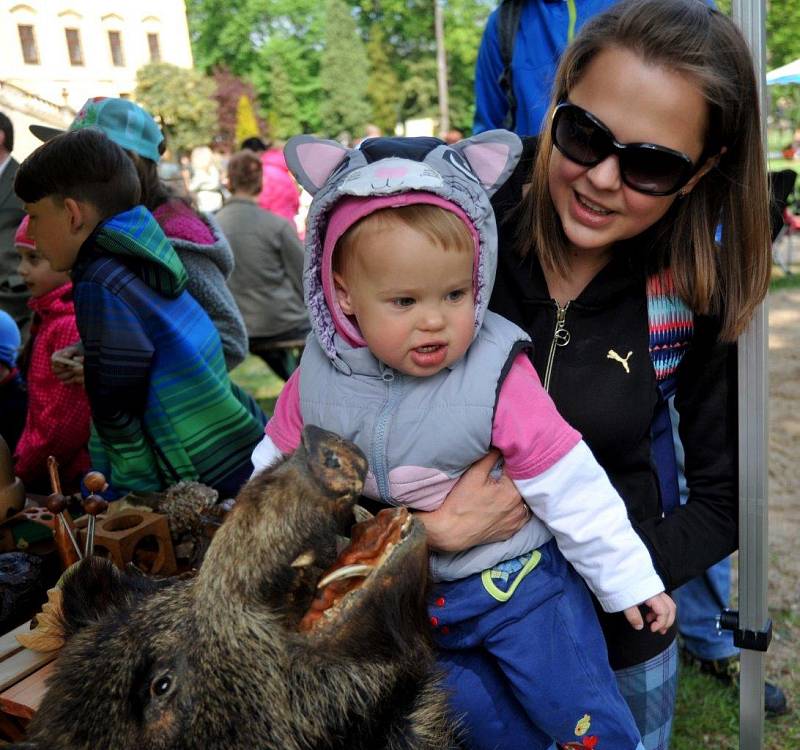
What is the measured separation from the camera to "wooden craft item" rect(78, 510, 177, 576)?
7.57ft

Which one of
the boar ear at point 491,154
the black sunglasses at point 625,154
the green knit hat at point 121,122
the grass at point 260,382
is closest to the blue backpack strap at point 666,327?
the black sunglasses at point 625,154

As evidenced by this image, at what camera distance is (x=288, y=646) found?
150 cm

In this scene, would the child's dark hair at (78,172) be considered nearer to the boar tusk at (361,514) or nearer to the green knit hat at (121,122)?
the green knit hat at (121,122)

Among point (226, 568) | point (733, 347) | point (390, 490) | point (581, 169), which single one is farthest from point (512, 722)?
point (581, 169)

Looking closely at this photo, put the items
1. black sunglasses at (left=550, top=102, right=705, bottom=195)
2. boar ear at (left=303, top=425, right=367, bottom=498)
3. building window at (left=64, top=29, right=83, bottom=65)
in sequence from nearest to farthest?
boar ear at (left=303, top=425, right=367, bottom=498), black sunglasses at (left=550, top=102, right=705, bottom=195), building window at (left=64, top=29, right=83, bottom=65)

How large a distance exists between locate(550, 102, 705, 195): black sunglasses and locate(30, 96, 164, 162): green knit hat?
244 cm

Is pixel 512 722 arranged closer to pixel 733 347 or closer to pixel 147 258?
pixel 733 347

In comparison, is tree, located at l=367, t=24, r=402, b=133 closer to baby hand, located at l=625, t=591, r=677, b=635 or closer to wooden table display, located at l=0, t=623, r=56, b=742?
wooden table display, located at l=0, t=623, r=56, b=742

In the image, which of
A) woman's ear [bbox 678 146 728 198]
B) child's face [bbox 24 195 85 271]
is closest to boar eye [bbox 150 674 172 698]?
woman's ear [bbox 678 146 728 198]

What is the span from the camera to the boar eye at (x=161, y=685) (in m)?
1.53

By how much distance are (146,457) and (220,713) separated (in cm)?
169

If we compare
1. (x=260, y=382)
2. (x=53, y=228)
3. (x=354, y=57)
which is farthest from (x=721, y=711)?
(x=354, y=57)

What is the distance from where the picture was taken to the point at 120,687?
157cm

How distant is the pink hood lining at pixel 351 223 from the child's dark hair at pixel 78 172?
1.75 metres
